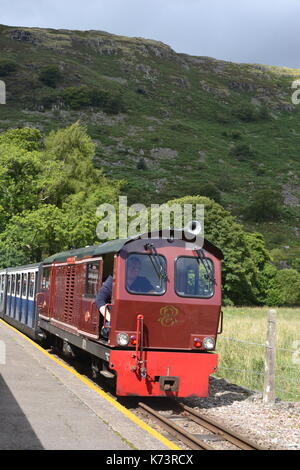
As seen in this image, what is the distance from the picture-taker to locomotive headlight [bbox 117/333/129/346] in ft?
34.9

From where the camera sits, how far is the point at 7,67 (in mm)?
168500

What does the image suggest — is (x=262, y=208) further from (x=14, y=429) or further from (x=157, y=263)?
(x=14, y=429)

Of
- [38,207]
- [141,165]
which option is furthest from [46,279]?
[141,165]

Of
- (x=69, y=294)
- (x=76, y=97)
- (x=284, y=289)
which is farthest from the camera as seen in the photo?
(x=76, y=97)

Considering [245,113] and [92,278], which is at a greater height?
[245,113]

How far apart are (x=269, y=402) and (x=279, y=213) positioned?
309 feet

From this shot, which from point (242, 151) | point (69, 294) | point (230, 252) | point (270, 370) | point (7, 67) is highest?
Result: point (7, 67)

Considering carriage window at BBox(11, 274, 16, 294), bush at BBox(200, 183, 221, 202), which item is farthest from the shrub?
carriage window at BBox(11, 274, 16, 294)

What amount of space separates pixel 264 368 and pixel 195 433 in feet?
14.8

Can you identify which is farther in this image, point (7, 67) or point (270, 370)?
point (7, 67)

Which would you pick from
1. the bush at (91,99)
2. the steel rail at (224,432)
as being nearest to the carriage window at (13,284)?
the steel rail at (224,432)

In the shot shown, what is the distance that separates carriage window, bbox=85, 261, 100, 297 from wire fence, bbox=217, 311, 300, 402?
132 inches

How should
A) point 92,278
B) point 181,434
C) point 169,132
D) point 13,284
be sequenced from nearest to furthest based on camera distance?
point 181,434, point 92,278, point 13,284, point 169,132

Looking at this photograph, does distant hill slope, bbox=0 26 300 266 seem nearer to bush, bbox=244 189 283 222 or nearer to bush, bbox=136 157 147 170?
bush, bbox=136 157 147 170
